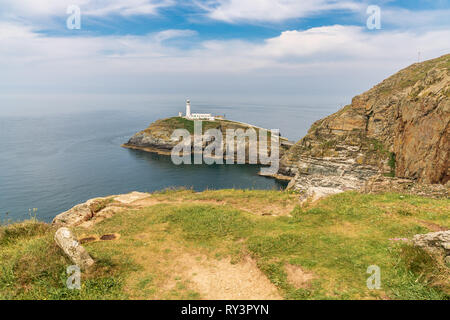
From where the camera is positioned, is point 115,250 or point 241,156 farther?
point 241,156

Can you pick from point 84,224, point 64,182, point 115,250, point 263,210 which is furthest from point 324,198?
point 64,182

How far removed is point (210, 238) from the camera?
39.9ft

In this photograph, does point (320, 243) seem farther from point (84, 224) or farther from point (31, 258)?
point (84, 224)

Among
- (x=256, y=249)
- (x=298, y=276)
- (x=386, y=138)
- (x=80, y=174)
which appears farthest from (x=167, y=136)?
(x=298, y=276)

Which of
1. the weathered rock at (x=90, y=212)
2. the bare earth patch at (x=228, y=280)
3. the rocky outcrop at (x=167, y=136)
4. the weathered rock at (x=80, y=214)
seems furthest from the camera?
the rocky outcrop at (x=167, y=136)

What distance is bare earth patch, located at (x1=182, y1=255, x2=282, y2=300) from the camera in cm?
804

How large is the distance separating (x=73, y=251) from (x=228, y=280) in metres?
5.56

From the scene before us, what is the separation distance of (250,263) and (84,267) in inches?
239

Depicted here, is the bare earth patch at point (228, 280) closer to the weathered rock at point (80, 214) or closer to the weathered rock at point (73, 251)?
the weathered rock at point (73, 251)

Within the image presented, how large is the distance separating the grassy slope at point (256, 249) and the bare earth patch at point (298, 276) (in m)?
0.17

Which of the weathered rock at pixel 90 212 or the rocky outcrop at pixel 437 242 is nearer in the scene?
the rocky outcrop at pixel 437 242

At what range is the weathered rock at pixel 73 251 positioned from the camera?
8609mm

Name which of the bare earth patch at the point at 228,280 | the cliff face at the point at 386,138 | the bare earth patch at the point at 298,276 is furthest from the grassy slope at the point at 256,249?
the cliff face at the point at 386,138

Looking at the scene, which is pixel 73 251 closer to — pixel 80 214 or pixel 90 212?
pixel 90 212
